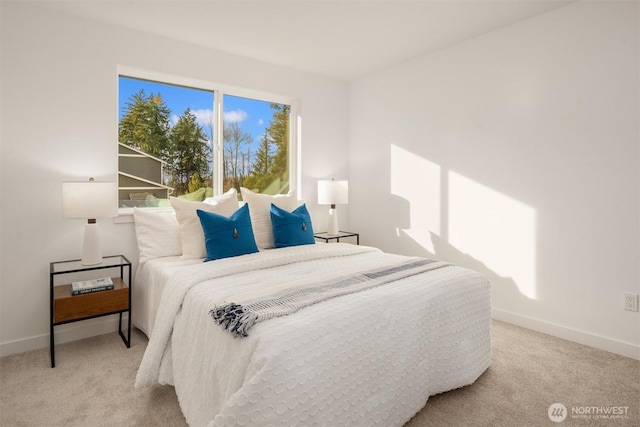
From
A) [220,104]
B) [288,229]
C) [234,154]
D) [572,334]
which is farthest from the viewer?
[234,154]

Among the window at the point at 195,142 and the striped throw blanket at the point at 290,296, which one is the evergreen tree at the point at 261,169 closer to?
the window at the point at 195,142

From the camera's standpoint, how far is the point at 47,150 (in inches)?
107

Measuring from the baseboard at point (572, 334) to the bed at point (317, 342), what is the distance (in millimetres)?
986

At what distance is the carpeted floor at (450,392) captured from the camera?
186cm

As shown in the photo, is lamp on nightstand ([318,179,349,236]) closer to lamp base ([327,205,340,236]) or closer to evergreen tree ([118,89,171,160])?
lamp base ([327,205,340,236])

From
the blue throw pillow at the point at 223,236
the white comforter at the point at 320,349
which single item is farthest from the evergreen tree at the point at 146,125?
the white comforter at the point at 320,349

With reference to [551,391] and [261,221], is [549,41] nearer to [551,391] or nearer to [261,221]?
[551,391]

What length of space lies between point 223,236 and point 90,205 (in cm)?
91

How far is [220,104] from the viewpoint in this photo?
3.64 metres

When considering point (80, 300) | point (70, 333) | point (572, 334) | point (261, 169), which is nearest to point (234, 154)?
point (261, 169)

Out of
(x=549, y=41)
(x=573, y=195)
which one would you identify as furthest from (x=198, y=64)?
(x=573, y=195)

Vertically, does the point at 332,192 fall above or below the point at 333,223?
above

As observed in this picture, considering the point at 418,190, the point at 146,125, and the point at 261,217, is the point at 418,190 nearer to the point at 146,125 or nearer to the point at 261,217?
the point at 261,217

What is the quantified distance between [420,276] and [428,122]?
80.2 inches
